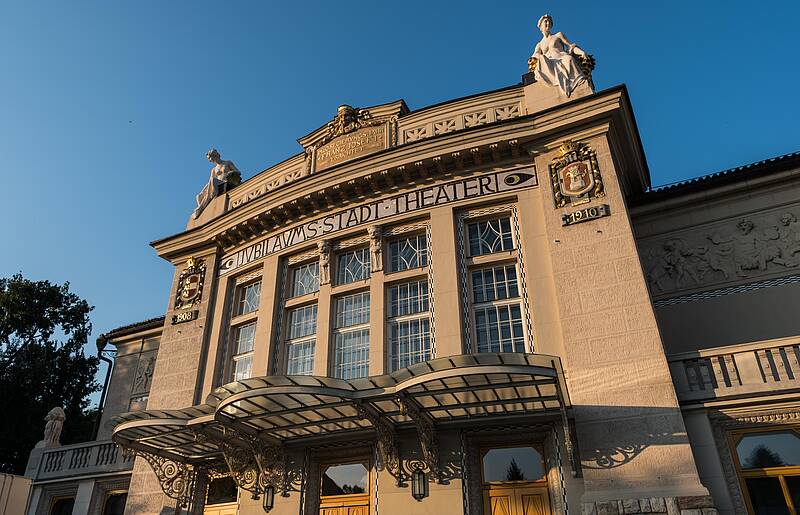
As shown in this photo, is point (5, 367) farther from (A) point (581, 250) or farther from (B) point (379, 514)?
(A) point (581, 250)

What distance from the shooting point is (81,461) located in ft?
60.9

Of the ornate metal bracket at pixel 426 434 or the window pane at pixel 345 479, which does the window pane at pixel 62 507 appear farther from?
the ornate metal bracket at pixel 426 434

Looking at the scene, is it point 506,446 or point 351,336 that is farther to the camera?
point 351,336

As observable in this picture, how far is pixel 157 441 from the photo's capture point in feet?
46.9

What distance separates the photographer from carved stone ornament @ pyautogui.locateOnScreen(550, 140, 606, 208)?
44.4 feet

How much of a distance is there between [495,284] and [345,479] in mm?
5827

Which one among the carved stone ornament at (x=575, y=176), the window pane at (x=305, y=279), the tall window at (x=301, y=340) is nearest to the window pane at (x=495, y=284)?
the carved stone ornament at (x=575, y=176)

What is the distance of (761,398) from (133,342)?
21.6 meters

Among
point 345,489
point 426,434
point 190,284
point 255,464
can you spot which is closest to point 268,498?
point 255,464

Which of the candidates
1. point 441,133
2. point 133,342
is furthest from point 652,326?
point 133,342

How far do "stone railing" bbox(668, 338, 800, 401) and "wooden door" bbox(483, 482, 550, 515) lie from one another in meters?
3.32

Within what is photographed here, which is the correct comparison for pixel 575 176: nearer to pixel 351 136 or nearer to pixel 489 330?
pixel 489 330

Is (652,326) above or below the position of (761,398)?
above

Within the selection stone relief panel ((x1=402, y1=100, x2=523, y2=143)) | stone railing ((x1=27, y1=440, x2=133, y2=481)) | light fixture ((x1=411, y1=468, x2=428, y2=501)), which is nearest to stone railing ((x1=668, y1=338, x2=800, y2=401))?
light fixture ((x1=411, y1=468, x2=428, y2=501))
